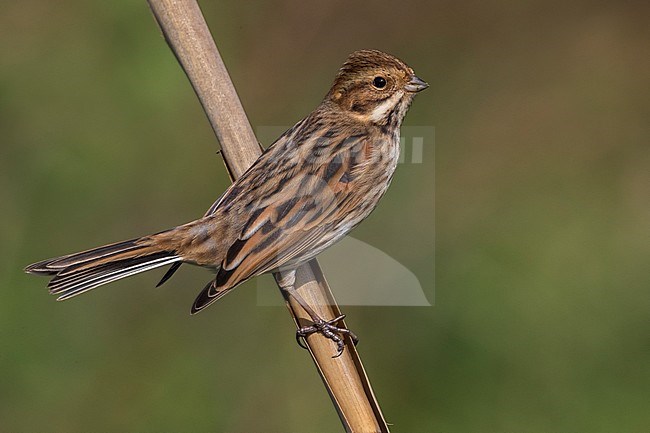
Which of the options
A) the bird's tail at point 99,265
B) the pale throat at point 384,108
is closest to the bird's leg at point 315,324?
the bird's tail at point 99,265

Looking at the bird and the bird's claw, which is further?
the bird

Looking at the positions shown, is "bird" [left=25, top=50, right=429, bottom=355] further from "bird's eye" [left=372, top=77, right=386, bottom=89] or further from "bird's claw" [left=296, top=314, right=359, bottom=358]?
"bird's claw" [left=296, top=314, right=359, bottom=358]

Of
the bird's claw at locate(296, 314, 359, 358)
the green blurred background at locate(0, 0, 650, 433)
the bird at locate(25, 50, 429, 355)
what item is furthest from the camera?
the green blurred background at locate(0, 0, 650, 433)

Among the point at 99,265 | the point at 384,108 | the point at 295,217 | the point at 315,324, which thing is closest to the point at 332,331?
the point at 315,324

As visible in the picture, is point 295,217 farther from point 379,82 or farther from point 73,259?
point 73,259

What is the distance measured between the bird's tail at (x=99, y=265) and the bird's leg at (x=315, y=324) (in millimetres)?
484

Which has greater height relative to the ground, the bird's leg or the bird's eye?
the bird's eye

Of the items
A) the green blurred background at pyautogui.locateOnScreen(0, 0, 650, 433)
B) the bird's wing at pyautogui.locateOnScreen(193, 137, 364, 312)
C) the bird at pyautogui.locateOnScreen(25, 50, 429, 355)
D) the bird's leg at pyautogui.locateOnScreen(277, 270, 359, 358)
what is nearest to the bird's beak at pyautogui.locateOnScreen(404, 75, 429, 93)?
the bird at pyautogui.locateOnScreen(25, 50, 429, 355)

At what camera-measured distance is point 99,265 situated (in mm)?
3803

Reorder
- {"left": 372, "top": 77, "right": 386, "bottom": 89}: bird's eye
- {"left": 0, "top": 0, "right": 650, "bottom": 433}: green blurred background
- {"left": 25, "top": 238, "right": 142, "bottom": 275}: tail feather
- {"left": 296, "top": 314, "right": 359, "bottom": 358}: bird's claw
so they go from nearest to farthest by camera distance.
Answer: {"left": 296, "top": 314, "right": 359, "bottom": 358}: bird's claw → {"left": 25, "top": 238, "right": 142, "bottom": 275}: tail feather → {"left": 372, "top": 77, "right": 386, "bottom": 89}: bird's eye → {"left": 0, "top": 0, "right": 650, "bottom": 433}: green blurred background

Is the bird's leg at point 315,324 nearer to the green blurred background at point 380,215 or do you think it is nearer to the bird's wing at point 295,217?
the bird's wing at point 295,217

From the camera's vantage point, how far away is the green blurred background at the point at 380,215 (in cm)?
580

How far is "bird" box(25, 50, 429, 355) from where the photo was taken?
13.1 feet

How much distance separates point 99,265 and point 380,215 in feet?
10.8
